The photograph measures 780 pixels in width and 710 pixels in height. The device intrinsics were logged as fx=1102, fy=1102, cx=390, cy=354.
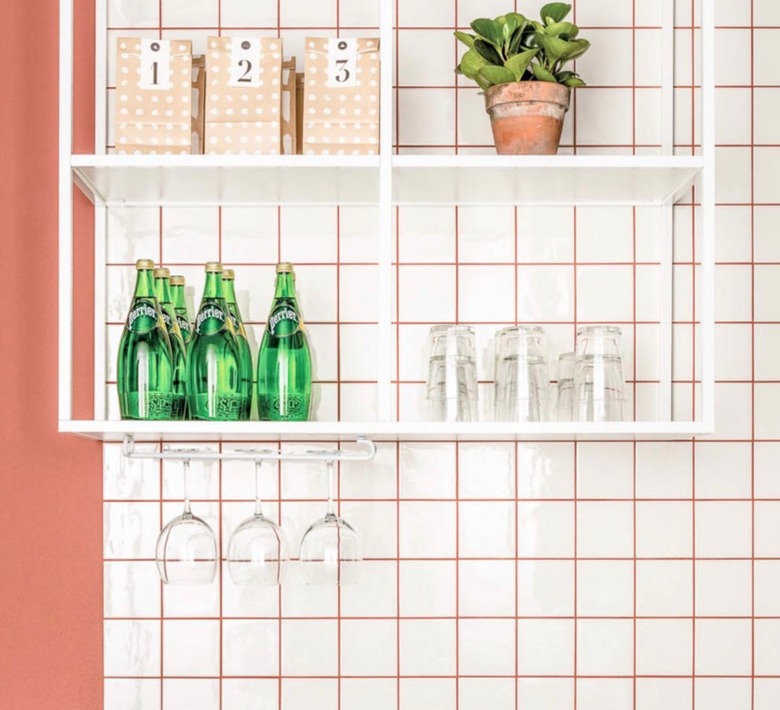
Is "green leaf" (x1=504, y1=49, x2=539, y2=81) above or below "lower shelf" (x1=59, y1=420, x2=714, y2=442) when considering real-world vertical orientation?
above

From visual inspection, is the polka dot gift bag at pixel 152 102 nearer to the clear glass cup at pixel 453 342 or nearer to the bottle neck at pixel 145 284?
the bottle neck at pixel 145 284

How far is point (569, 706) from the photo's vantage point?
1.89 m

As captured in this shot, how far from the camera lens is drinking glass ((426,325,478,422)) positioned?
5.60ft

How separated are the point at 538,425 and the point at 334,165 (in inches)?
19.0

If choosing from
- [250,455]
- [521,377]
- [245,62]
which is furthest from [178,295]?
[521,377]

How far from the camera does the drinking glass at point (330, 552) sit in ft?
5.63

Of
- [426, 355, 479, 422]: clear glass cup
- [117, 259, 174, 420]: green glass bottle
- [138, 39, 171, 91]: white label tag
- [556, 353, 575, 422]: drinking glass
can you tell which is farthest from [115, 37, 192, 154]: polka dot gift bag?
[556, 353, 575, 422]: drinking glass

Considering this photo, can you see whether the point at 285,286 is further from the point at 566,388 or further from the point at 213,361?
the point at 566,388

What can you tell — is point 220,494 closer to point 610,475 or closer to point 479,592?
point 479,592

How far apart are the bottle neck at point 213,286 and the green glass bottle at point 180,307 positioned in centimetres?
6

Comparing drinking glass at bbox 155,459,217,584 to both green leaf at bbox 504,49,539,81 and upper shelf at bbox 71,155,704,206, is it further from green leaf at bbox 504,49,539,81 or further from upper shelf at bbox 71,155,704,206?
green leaf at bbox 504,49,539,81

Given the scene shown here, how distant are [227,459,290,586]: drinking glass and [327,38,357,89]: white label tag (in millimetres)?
683

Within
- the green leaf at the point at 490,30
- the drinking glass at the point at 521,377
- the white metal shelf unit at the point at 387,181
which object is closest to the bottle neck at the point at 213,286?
the white metal shelf unit at the point at 387,181

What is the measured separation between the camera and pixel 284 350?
174 centimetres
